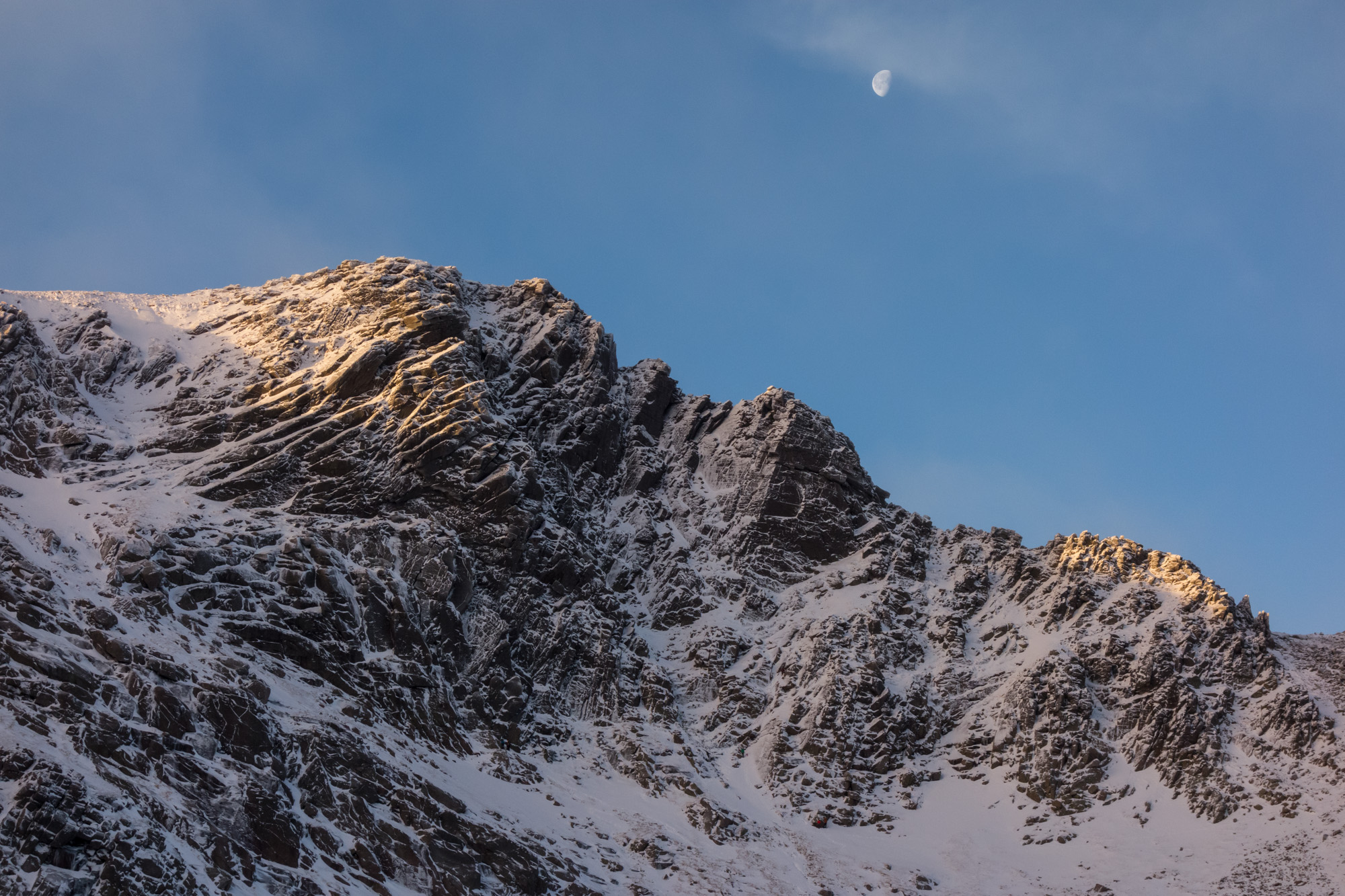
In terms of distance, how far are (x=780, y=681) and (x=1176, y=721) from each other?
26.6 m

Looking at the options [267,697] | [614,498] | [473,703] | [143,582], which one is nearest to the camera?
[267,697]

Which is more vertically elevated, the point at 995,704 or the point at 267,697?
the point at 995,704

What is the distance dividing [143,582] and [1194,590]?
69896mm

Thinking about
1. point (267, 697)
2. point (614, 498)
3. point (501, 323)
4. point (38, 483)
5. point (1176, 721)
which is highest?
point (501, 323)

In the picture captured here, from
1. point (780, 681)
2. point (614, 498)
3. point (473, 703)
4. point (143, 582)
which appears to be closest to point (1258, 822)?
point (780, 681)

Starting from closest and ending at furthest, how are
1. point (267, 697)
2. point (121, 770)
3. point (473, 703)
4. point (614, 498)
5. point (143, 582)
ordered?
point (121, 770) → point (267, 697) → point (143, 582) → point (473, 703) → point (614, 498)

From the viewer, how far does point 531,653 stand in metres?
78.1

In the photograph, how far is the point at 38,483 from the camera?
A: 240 feet

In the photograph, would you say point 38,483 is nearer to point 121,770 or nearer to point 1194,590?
point 121,770

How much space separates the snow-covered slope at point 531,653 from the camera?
5203 centimetres

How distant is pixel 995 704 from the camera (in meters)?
78.6

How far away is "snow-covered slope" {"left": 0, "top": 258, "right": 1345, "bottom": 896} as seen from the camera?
2048 inches

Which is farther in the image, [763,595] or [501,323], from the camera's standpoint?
[501,323]

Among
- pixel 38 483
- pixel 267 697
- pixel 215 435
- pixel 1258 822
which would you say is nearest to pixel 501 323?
pixel 215 435
